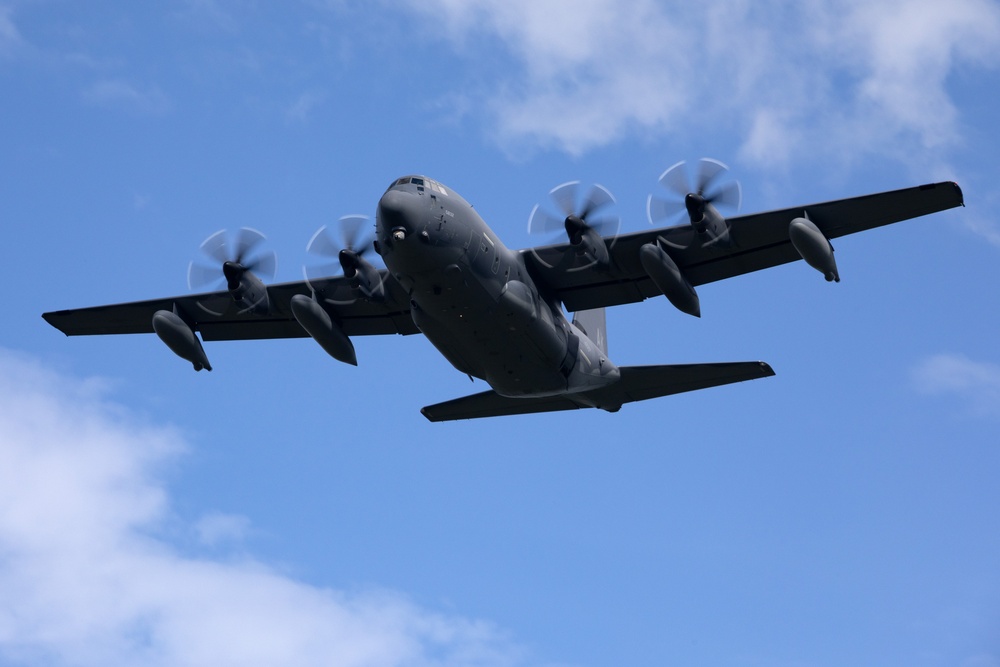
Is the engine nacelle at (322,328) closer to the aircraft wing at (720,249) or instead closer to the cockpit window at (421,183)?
the cockpit window at (421,183)

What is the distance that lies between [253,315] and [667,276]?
1295cm

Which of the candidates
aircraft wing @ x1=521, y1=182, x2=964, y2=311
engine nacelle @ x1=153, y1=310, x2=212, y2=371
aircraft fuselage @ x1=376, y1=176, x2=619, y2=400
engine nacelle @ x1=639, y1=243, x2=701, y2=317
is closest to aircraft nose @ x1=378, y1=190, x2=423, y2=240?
aircraft fuselage @ x1=376, y1=176, x2=619, y2=400

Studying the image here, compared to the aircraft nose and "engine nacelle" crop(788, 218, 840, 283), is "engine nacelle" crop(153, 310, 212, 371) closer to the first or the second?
the aircraft nose

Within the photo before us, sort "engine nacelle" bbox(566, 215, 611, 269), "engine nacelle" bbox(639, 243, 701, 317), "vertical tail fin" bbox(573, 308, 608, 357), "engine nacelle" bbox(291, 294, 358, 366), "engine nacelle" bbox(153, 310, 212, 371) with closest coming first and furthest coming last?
"engine nacelle" bbox(639, 243, 701, 317) → "engine nacelle" bbox(566, 215, 611, 269) → "engine nacelle" bbox(291, 294, 358, 366) → "engine nacelle" bbox(153, 310, 212, 371) → "vertical tail fin" bbox(573, 308, 608, 357)

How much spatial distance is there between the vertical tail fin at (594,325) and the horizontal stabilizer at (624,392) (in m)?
2.68

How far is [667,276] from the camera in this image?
31.2 m

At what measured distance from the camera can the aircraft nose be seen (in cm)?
2945

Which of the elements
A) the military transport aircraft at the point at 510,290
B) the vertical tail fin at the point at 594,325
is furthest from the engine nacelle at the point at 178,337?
the vertical tail fin at the point at 594,325

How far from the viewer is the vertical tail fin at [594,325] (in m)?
37.8

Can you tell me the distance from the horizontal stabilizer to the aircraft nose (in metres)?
7.63

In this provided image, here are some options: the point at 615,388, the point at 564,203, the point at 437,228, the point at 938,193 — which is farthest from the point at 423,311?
the point at 938,193

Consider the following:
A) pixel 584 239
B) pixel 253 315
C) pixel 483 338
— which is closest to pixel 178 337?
pixel 253 315

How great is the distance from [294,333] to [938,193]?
18.9 meters

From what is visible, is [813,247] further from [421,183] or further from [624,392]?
[421,183]
